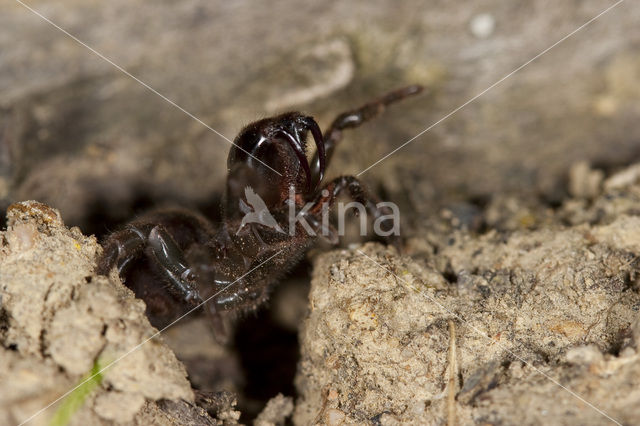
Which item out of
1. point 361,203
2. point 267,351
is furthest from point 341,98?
point 267,351

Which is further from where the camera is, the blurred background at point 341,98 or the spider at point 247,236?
the blurred background at point 341,98

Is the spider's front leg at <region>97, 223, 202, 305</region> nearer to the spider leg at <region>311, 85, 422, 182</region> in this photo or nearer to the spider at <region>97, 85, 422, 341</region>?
the spider at <region>97, 85, 422, 341</region>

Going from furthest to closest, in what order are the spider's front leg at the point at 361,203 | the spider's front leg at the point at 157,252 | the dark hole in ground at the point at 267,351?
the dark hole in ground at the point at 267,351 → the spider's front leg at the point at 361,203 → the spider's front leg at the point at 157,252

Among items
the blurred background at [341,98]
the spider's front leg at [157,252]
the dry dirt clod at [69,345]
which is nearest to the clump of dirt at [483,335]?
the spider's front leg at [157,252]

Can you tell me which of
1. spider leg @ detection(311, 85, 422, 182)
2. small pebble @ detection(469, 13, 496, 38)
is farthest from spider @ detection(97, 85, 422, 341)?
small pebble @ detection(469, 13, 496, 38)

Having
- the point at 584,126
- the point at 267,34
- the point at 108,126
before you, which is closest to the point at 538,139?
the point at 584,126

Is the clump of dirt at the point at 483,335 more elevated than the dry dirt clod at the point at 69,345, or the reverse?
the dry dirt clod at the point at 69,345

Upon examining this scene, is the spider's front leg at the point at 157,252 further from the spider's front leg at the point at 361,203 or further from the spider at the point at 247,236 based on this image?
the spider's front leg at the point at 361,203

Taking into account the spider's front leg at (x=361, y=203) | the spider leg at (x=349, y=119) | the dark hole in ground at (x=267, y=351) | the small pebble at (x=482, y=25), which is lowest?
the dark hole in ground at (x=267, y=351)
